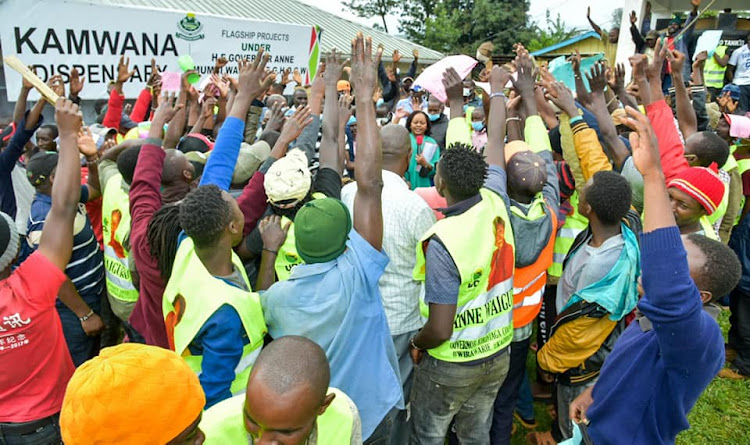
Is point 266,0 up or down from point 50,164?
up

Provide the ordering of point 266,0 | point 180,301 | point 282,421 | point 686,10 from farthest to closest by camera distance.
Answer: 1. point 266,0
2. point 686,10
3. point 180,301
4. point 282,421

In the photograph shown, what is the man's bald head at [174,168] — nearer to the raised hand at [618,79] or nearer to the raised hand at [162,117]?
the raised hand at [162,117]

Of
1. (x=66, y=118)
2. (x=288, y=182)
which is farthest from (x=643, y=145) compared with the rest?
(x=66, y=118)

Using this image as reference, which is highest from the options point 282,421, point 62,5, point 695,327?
point 62,5

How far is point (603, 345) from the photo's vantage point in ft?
9.44

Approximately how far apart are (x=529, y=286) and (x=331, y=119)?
1.77 metres

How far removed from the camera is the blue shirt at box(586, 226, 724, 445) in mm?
1518

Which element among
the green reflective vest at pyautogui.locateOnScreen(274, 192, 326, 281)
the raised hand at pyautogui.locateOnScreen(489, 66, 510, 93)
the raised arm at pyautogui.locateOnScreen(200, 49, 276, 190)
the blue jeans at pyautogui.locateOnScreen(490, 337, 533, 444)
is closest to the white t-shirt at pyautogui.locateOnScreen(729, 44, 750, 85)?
the raised hand at pyautogui.locateOnScreen(489, 66, 510, 93)

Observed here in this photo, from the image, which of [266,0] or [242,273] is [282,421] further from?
[266,0]

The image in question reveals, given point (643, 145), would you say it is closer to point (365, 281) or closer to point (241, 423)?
point (365, 281)

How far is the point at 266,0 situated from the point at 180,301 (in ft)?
64.8

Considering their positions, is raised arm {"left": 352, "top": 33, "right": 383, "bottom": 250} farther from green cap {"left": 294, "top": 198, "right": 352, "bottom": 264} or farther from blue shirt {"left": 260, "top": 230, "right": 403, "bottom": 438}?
green cap {"left": 294, "top": 198, "right": 352, "bottom": 264}

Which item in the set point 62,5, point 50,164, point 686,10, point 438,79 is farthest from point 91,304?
point 686,10

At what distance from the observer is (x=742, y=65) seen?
9.66m
